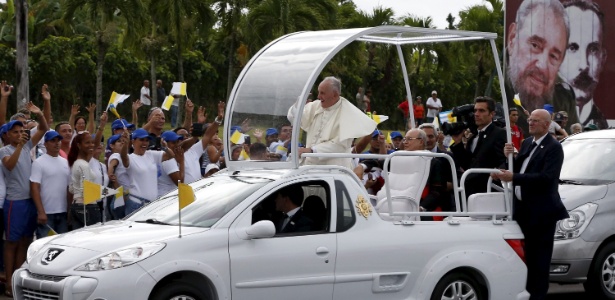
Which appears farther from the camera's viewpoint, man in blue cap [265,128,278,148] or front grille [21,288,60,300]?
man in blue cap [265,128,278,148]

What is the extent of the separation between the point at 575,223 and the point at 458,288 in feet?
8.58

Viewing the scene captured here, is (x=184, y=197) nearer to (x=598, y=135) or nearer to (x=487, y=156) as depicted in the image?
(x=487, y=156)

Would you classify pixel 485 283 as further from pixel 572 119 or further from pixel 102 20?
pixel 102 20

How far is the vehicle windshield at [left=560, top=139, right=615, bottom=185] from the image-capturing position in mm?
13016

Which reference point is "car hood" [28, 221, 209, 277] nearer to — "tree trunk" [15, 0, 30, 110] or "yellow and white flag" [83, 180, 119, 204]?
"yellow and white flag" [83, 180, 119, 204]

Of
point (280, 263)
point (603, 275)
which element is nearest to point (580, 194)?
point (603, 275)

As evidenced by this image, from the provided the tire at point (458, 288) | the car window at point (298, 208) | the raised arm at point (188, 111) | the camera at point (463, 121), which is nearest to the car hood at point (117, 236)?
the car window at point (298, 208)

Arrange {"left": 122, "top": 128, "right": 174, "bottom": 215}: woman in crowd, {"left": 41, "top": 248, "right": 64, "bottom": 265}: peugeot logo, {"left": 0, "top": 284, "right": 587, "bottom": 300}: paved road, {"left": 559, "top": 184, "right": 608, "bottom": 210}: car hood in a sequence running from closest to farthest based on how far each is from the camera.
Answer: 1. {"left": 41, "top": 248, "right": 64, "bottom": 265}: peugeot logo
2. {"left": 559, "top": 184, "right": 608, "bottom": 210}: car hood
3. {"left": 122, "top": 128, "right": 174, "bottom": 215}: woman in crowd
4. {"left": 0, "top": 284, "right": 587, "bottom": 300}: paved road

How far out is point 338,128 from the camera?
11.1 m

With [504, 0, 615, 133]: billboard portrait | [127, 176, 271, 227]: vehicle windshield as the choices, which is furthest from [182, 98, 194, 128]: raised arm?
[504, 0, 615, 133]: billboard portrait

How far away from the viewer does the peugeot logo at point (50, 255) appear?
905cm

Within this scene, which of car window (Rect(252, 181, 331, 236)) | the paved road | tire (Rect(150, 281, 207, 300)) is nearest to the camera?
tire (Rect(150, 281, 207, 300))

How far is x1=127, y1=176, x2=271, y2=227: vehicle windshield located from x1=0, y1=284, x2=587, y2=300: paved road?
4.80m

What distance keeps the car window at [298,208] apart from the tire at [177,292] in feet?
2.77
